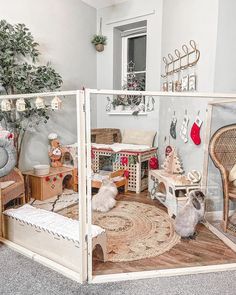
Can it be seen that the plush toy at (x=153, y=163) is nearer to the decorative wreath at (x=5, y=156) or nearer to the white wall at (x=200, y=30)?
the white wall at (x=200, y=30)

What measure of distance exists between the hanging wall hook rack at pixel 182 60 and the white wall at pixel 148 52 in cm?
29

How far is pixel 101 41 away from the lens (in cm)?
412

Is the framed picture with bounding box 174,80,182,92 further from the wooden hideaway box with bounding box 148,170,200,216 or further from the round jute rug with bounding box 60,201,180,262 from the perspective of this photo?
the round jute rug with bounding box 60,201,180,262

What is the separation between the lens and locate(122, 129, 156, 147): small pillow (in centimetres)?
365

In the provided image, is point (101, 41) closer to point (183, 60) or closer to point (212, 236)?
point (183, 60)

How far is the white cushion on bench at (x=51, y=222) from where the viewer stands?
5.67 ft

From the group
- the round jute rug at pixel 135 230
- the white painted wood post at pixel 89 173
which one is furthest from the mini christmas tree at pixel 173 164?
the white painted wood post at pixel 89 173

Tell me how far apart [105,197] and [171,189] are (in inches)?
27.8

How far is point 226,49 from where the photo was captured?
2404 mm

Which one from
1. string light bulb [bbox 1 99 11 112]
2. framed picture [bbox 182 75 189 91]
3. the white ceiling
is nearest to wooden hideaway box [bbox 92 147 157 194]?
framed picture [bbox 182 75 189 91]

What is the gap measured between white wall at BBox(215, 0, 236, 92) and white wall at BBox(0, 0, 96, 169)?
154 centimetres

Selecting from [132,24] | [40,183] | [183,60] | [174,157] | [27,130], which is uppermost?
[132,24]

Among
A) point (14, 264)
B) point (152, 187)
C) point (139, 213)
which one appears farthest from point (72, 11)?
point (14, 264)

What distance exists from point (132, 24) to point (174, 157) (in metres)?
2.35
